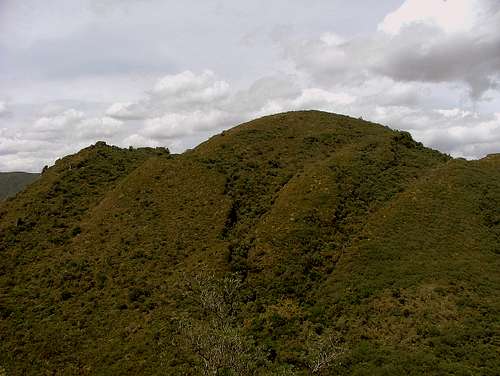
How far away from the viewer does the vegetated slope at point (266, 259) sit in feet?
116

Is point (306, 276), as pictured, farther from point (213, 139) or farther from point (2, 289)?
point (213, 139)

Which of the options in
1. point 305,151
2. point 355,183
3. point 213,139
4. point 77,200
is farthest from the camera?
point 213,139

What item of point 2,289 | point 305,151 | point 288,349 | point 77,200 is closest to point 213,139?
point 305,151

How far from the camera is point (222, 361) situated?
82.7ft

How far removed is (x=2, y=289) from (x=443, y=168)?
202 ft

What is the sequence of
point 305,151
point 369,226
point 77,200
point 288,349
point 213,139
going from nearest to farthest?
1. point 288,349
2. point 369,226
3. point 77,200
4. point 305,151
5. point 213,139

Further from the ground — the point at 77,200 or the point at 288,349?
the point at 77,200

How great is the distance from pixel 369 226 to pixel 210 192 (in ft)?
76.2

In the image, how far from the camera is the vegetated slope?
35.3m

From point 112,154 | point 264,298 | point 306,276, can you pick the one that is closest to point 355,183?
point 306,276

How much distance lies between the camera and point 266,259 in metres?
47.4

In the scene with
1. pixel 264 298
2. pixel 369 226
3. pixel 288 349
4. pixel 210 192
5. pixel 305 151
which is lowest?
pixel 288 349

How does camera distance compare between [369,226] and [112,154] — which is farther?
[112,154]

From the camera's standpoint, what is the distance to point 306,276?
4525 centimetres
